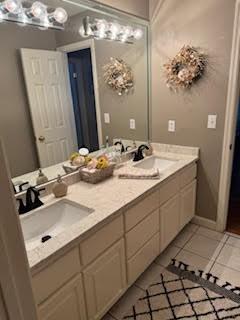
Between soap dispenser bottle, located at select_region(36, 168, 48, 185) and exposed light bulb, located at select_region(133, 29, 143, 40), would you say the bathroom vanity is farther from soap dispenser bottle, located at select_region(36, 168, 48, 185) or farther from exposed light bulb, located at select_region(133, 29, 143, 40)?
exposed light bulb, located at select_region(133, 29, 143, 40)

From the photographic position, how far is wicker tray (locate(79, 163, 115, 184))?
1.87m

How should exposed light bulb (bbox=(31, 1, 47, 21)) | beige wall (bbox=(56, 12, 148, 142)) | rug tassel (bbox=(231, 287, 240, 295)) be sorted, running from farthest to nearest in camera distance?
beige wall (bbox=(56, 12, 148, 142)) < rug tassel (bbox=(231, 287, 240, 295)) < exposed light bulb (bbox=(31, 1, 47, 21))

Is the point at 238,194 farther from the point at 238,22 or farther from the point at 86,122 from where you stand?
the point at 86,122

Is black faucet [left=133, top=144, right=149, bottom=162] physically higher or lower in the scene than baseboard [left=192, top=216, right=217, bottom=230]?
higher

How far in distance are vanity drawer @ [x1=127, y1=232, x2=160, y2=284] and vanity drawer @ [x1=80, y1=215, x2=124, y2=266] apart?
13.1 inches

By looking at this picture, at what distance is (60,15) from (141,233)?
1.71m

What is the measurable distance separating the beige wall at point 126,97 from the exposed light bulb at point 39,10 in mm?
616

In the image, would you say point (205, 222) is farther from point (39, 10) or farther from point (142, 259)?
point (39, 10)

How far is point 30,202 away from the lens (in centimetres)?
149

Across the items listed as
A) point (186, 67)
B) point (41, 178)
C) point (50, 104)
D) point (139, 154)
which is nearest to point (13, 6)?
point (50, 104)

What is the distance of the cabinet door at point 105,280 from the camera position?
1.34 m

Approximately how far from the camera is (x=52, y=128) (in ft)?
6.09

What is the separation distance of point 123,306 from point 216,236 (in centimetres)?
127

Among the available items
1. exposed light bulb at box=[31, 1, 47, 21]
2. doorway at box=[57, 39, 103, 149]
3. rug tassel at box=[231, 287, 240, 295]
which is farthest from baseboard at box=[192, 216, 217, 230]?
exposed light bulb at box=[31, 1, 47, 21]
